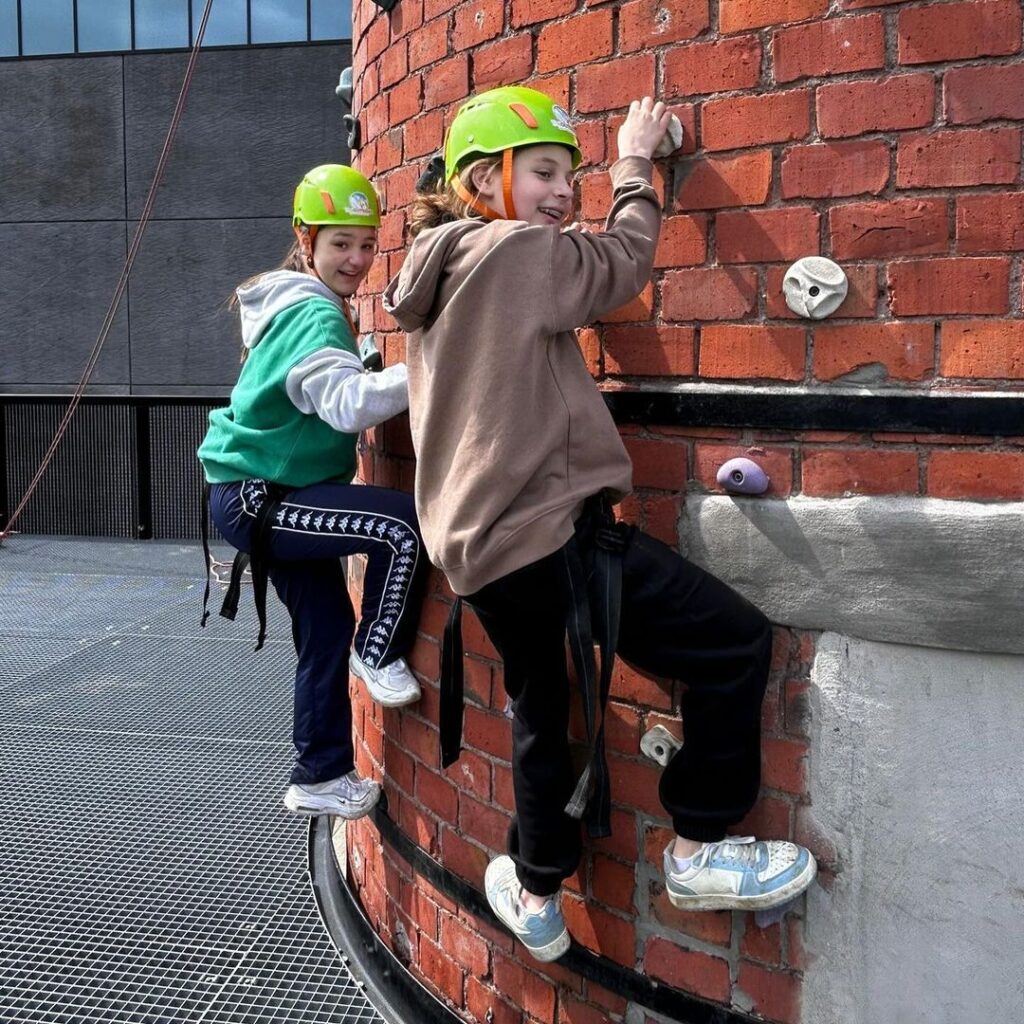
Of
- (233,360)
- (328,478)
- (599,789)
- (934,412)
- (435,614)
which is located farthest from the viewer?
(233,360)

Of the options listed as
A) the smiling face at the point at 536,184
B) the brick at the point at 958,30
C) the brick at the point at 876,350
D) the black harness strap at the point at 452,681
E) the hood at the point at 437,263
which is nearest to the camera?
the brick at the point at 958,30

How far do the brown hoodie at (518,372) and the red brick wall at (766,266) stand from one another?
0.54ft

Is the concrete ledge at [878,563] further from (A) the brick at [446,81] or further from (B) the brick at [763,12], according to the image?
(A) the brick at [446,81]

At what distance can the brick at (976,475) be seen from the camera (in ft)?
6.46

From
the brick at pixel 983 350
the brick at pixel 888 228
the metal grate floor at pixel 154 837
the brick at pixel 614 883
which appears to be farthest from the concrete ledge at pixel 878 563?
the metal grate floor at pixel 154 837

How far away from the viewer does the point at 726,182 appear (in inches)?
86.3

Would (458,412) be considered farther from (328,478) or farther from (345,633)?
(345,633)

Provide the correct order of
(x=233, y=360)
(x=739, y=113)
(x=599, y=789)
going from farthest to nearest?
(x=233, y=360) < (x=599, y=789) < (x=739, y=113)

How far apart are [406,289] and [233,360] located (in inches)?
523

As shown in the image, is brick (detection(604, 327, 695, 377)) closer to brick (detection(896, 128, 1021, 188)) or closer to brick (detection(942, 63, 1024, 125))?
brick (detection(896, 128, 1021, 188))

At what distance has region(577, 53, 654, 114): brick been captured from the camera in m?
2.26

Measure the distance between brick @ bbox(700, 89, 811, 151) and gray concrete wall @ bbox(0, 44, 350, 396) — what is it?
42.8ft

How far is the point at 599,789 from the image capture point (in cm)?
232

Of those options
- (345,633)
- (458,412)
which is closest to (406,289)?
(458,412)
